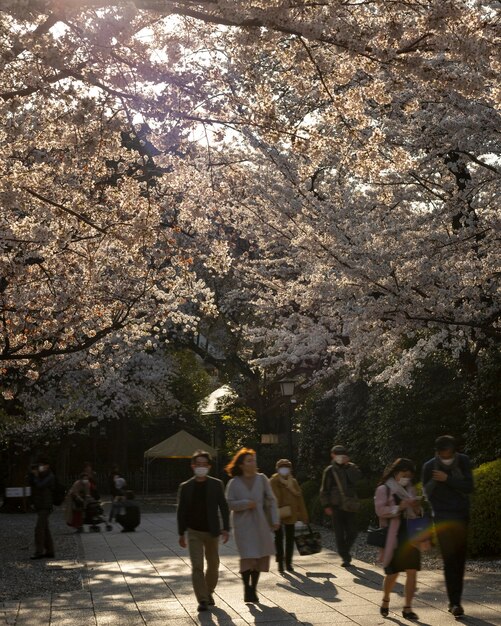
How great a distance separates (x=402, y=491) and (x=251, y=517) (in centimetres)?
170

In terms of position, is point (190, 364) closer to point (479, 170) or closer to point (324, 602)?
point (479, 170)

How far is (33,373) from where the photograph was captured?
22844 millimetres

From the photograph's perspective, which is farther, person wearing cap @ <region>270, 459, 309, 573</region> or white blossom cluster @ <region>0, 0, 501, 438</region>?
person wearing cap @ <region>270, 459, 309, 573</region>

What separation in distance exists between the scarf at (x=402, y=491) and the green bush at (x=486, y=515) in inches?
177

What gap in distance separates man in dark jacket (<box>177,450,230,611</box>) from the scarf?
1.85 m

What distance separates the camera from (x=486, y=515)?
14.9 metres

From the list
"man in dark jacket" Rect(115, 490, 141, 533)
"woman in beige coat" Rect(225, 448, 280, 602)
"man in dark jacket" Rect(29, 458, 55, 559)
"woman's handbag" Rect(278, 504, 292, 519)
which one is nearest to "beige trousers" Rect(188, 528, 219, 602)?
"woman in beige coat" Rect(225, 448, 280, 602)

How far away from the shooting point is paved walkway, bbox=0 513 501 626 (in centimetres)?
1007

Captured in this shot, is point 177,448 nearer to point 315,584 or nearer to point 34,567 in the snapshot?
point 34,567

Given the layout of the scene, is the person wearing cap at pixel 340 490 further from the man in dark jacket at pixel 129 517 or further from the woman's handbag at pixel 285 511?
the man in dark jacket at pixel 129 517

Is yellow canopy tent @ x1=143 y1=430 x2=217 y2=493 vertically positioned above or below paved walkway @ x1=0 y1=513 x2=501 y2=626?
above

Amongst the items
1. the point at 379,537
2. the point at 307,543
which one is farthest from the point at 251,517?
the point at 307,543

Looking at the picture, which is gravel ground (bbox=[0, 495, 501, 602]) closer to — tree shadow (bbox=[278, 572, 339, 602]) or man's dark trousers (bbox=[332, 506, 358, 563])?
man's dark trousers (bbox=[332, 506, 358, 563])

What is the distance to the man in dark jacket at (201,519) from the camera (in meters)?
10.9
